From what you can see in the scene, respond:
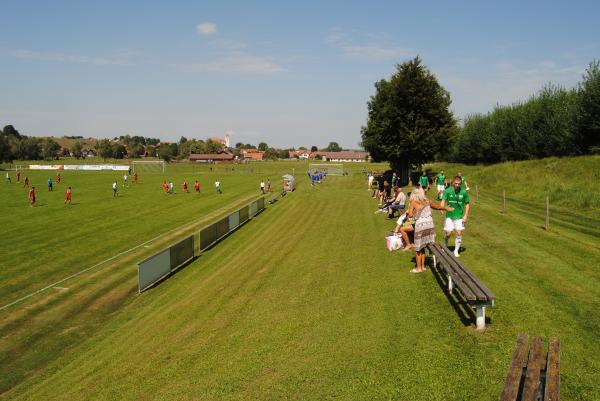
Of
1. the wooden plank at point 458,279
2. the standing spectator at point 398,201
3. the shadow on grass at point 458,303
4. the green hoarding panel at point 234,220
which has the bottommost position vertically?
the green hoarding panel at point 234,220

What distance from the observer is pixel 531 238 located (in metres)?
15.4

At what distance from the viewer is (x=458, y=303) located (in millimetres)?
9133

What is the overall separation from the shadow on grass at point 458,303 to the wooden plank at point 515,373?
2201 mm

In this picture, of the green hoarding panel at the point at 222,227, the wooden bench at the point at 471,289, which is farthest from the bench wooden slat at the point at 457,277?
the green hoarding panel at the point at 222,227

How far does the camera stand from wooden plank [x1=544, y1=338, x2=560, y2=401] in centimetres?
480

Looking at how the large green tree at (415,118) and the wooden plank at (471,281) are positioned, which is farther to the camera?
the large green tree at (415,118)

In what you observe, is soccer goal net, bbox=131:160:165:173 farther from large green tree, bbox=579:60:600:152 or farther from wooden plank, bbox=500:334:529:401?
wooden plank, bbox=500:334:529:401

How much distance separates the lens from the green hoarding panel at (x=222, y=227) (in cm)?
2394

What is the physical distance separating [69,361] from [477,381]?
990 cm

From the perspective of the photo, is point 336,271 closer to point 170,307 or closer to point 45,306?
point 170,307

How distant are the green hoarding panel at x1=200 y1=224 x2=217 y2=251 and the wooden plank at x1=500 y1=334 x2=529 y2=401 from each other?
56.9ft

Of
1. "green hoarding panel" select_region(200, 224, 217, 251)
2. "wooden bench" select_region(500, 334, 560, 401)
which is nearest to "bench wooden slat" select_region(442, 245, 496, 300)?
"wooden bench" select_region(500, 334, 560, 401)

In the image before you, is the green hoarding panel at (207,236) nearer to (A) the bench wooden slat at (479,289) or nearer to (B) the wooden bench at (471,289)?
(B) the wooden bench at (471,289)

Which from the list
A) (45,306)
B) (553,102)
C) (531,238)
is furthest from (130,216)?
(553,102)
